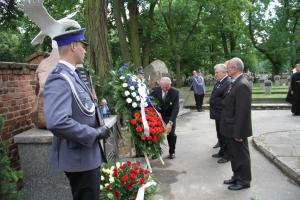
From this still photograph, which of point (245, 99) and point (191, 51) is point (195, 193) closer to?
point (245, 99)

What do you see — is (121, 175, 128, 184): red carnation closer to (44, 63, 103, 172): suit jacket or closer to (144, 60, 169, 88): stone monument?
(44, 63, 103, 172): suit jacket

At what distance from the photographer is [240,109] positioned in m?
5.84

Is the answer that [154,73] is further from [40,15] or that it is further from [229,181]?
[40,15]

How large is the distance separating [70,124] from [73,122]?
0.10 feet

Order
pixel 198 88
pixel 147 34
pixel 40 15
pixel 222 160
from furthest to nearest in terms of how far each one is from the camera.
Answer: pixel 147 34 < pixel 198 88 < pixel 222 160 < pixel 40 15

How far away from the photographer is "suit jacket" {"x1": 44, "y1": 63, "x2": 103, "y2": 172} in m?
2.62

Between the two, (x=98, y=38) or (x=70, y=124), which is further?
(x=98, y=38)

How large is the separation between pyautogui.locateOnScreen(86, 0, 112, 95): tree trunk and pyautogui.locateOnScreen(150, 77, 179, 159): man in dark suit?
1299 mm

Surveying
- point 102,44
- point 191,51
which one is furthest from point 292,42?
point 102,44

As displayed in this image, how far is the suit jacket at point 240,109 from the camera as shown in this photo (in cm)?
584

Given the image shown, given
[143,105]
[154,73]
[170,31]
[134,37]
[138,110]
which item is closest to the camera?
[143,105]

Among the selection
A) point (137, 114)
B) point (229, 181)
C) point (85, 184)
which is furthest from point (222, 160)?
point (85, 184)

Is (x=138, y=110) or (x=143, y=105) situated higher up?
(x=143, y=105)

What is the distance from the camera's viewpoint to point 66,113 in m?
2.62
